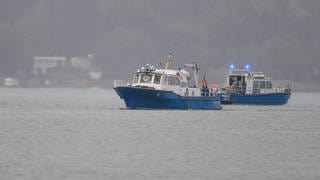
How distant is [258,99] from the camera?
13038cm

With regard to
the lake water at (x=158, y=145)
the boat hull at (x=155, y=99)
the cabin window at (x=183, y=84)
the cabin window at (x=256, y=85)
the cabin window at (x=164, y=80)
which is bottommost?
the lake water at (x=158, y=145)

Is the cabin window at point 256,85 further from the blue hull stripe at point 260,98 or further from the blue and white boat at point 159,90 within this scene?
the blue and white boat at point 159,90

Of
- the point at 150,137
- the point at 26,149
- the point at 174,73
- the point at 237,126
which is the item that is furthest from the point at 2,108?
the point at 26,149

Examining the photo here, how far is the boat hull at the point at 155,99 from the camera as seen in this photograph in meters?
106

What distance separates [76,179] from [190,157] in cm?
976

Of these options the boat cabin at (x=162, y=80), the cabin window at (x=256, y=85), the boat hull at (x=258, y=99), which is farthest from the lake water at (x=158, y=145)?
the cabin window at (x=256, y=85)

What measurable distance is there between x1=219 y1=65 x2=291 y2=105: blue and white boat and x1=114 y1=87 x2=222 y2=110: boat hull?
17369mm

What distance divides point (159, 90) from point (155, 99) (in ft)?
2.89

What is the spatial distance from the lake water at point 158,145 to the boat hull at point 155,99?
62 cm

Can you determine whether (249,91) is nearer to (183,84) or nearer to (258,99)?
(258,99)

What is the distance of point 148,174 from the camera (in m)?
65.4

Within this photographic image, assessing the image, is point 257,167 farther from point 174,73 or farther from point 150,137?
point 174,73

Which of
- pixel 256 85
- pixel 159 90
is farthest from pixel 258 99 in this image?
pixel 159 90

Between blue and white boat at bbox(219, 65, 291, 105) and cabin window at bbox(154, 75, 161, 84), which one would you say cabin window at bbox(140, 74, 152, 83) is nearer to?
cabin window at bbox(154, 75, 161, 84)
